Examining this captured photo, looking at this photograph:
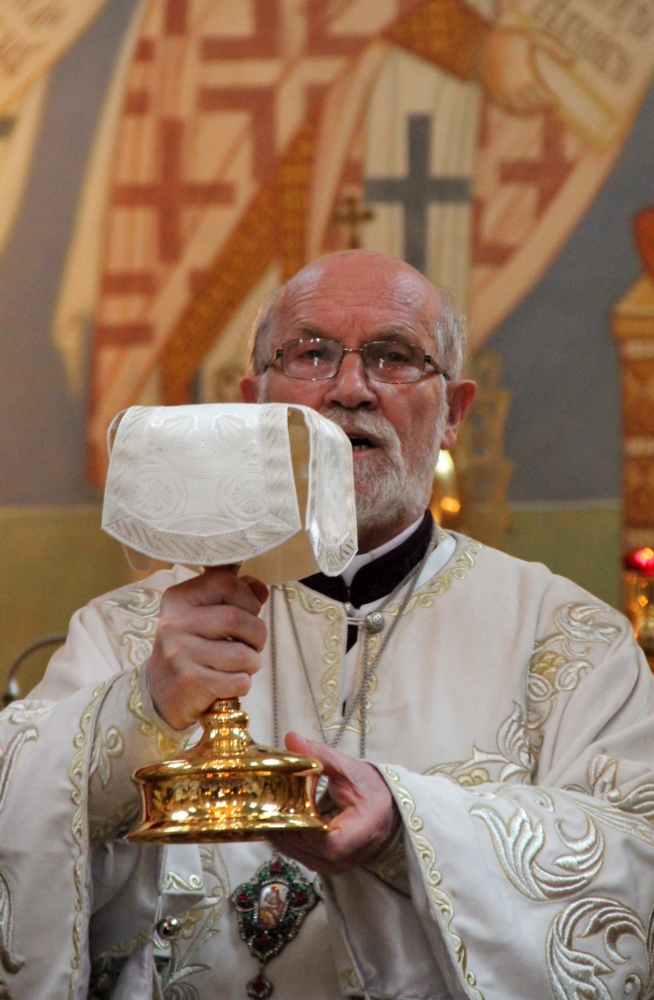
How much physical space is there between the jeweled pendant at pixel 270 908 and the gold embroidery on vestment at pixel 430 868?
0.42 meters

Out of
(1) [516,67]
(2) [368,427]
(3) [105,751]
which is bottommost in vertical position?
(3) [105,751]

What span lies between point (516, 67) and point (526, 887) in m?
4.53

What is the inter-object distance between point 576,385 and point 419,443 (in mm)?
2697

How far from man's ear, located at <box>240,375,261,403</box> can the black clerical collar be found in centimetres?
53

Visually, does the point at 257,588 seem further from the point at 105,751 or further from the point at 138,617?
the point at 138,617

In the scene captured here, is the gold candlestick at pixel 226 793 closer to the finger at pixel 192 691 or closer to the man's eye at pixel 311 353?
the finger at pixel 192 691

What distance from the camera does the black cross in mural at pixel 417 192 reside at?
6.61m

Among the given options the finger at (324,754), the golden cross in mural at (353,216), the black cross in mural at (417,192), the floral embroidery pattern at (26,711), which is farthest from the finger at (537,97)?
the finger at (324,754)

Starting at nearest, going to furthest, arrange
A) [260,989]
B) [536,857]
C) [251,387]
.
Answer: [536,857], [260,989], [251,387]

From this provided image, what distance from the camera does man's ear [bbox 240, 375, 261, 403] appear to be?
4078 mm

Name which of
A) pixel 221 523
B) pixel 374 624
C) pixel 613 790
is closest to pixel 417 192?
pixel 374 624

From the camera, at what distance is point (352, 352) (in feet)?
12.6

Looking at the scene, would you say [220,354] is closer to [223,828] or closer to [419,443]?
[419,443]

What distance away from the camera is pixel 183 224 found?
6730 millimetres
